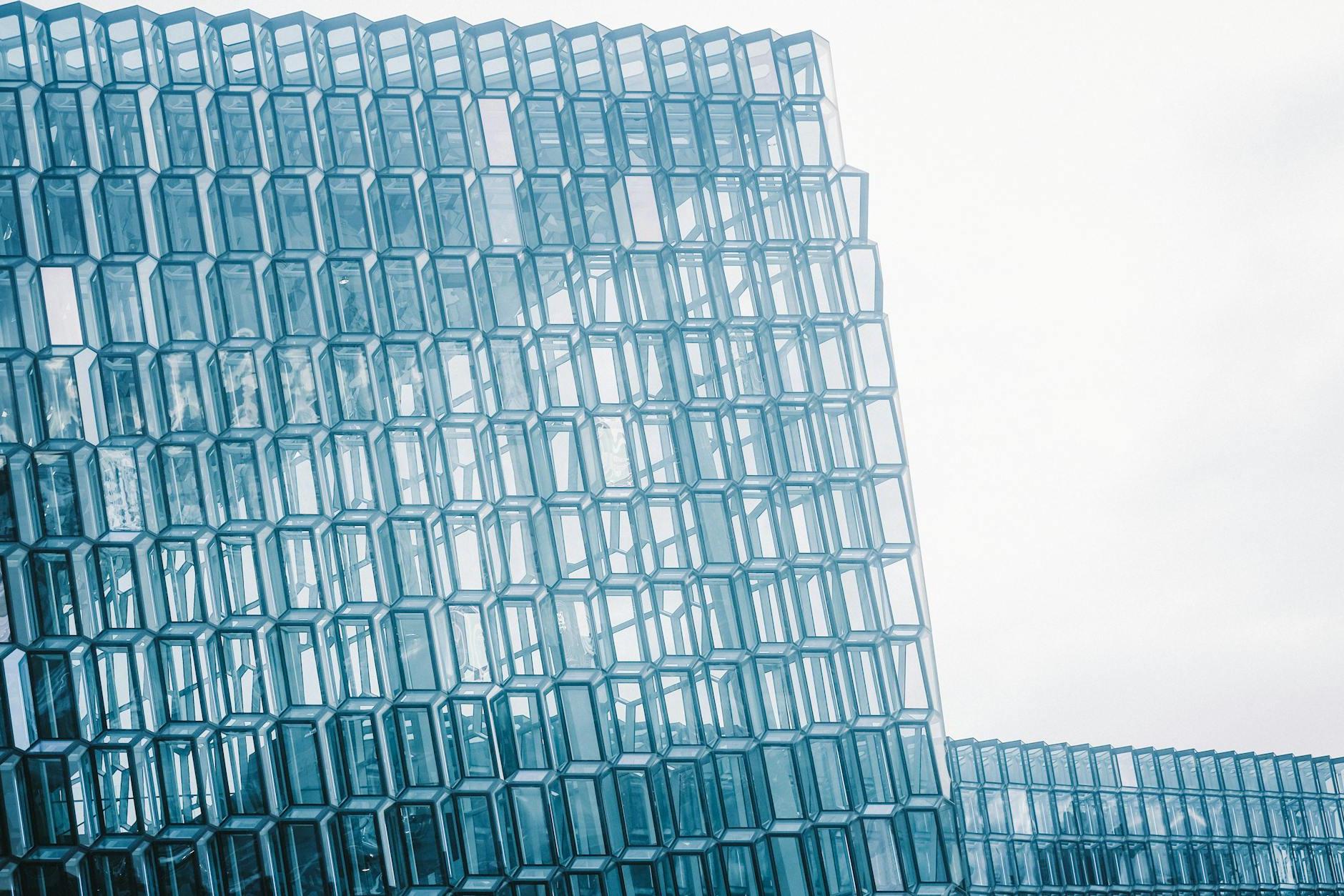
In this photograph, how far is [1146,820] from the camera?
28703 millimetres

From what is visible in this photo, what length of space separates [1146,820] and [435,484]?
57.4ft

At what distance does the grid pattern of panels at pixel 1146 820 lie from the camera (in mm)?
27312

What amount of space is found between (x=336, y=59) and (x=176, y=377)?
576 cm

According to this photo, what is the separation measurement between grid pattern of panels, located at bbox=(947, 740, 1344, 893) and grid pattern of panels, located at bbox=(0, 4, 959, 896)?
7.06 m

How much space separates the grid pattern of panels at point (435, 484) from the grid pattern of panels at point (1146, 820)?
23.2ft

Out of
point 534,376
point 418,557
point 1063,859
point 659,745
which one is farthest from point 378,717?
point 1063,859

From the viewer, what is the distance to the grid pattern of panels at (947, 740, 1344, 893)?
27312 millimetres

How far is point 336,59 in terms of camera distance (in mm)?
21562

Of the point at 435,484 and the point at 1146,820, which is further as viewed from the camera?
the point at 1146,820

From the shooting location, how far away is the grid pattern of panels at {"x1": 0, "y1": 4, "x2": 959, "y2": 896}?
1870 cm

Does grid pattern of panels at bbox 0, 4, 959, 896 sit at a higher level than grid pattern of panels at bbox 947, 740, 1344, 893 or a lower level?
higher

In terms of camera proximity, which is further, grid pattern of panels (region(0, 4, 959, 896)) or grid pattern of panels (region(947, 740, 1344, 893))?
grid pattern of panels (region(947, 740, 1344, 893))

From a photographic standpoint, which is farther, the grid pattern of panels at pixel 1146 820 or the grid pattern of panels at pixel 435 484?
the grid pattern of panels at pixel 1146 820

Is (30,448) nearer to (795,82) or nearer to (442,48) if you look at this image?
(442,48)
